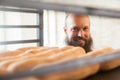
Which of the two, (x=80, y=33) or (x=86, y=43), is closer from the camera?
(x=80, y=33)

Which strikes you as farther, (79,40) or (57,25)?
(57,25)

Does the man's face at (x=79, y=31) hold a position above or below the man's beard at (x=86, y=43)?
above

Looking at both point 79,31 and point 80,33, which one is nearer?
point 80,33

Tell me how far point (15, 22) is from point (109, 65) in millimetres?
1586

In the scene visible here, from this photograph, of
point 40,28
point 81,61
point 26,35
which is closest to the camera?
point 81,61

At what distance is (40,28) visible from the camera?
4.32ft

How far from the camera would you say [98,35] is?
6.39 feet

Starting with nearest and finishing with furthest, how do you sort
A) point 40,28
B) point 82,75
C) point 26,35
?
point 82,75, point 40,28, point 26,35

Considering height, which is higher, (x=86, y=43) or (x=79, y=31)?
(x=79, y=31)

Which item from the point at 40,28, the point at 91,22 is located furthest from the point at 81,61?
the point at 91,22

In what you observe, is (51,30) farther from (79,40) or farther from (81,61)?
(81,61)

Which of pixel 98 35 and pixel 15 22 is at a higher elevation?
pixel 15 22

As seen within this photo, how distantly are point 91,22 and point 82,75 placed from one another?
5.00 ft

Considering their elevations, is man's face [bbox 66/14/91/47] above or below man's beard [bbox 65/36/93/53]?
above
